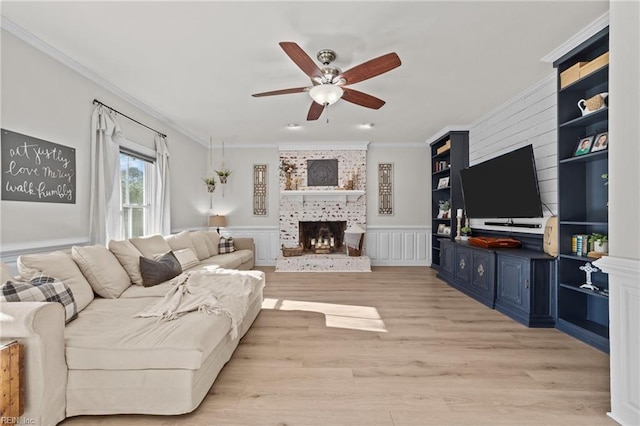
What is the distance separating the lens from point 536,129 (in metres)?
3.69

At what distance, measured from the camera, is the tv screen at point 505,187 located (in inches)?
141

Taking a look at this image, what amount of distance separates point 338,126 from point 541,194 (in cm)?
319

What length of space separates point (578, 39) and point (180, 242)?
507 cm

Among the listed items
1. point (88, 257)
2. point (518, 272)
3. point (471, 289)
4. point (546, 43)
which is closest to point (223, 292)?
point (88, 257)

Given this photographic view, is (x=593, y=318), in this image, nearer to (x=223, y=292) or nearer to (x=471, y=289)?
(x=471, y=289)

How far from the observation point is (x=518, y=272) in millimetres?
3352

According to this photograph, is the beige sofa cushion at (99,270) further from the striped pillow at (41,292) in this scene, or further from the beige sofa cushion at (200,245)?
the beige sofa cushion at (200,245)

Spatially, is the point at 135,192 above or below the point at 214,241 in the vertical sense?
above

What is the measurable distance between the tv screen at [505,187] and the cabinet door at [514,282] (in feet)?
2.05

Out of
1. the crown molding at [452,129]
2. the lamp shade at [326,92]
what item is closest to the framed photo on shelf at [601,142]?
the lamp shade at [326,92]

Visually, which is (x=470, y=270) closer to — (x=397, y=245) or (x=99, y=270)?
(x=397, y=245)

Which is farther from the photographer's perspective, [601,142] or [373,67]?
[601,142]

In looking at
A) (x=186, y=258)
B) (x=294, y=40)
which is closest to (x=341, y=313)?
(x=186, y=258)

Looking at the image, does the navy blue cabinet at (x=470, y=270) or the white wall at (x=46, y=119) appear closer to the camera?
the white wall at (x=46, y=119)
